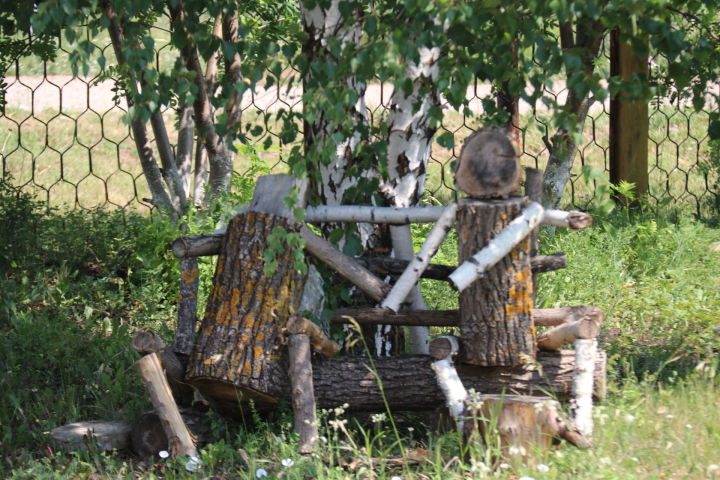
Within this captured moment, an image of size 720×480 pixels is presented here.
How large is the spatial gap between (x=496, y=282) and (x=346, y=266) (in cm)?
54

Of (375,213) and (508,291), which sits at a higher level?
(375,213)

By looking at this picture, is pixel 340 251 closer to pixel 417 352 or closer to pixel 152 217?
pixel 417 352

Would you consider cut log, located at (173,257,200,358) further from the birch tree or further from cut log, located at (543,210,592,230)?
cut log, located at (543,210,592,230)

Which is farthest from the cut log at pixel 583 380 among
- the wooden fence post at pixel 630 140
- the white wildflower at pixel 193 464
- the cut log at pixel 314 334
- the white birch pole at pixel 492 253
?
the wooden fence post at pixel 630 140

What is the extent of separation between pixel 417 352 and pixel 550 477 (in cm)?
111

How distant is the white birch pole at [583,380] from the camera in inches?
121

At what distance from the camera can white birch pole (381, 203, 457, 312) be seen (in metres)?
3.15

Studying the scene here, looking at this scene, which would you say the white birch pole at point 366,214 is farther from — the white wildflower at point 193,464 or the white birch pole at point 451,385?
the white wildflower at point 193,464

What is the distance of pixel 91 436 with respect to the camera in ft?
11.0

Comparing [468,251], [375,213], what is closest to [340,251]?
[375,213]

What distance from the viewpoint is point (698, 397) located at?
3260 millimetres

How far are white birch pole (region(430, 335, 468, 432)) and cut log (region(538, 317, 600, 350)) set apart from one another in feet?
1.25

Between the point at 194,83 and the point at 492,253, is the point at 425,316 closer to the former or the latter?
the point at 492,253

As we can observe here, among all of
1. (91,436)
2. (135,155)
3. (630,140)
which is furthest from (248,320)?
(135,155)
